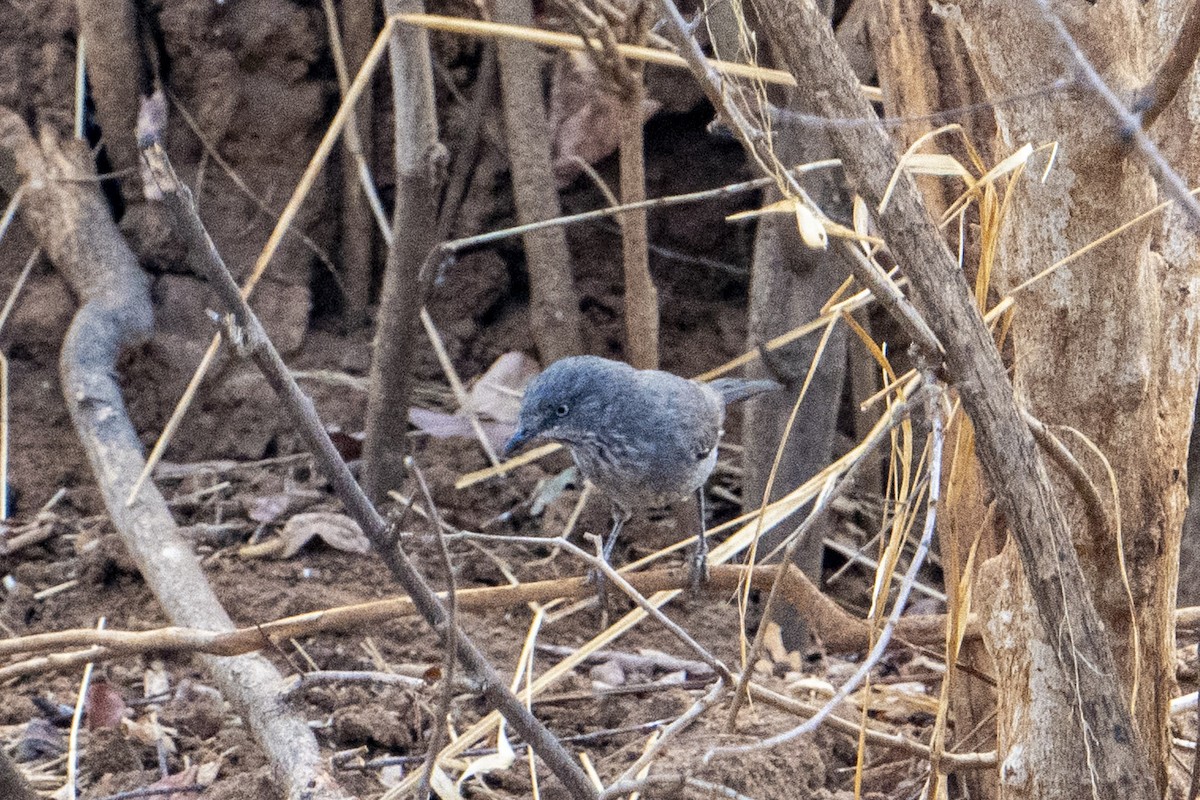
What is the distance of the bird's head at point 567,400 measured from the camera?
162 inches

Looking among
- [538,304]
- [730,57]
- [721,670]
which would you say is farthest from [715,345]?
[721,670]

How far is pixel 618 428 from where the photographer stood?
4.21 m

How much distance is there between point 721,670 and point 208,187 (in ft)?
13.8

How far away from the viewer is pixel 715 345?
5.94 meters

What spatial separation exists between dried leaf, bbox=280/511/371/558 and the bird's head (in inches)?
35.2

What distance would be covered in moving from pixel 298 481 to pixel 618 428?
169 centimetres

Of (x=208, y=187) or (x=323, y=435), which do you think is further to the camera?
(x=208, y=187)

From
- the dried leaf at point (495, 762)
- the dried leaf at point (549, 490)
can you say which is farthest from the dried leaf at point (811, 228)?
the dried leaf at point (549, 490)

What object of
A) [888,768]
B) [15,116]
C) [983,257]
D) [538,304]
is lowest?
[888,768]

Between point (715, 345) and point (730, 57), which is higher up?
point (730, 57)

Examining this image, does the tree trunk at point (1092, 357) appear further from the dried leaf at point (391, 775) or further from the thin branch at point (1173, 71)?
the dried leaf at point (391, 775)

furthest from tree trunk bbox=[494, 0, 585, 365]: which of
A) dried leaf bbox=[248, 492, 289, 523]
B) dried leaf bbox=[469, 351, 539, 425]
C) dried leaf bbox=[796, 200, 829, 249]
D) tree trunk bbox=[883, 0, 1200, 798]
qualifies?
dried leaf bbox=[796, 200, 829, 249]

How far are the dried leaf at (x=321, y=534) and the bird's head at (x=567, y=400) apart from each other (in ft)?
2.93

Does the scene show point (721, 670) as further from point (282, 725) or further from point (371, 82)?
point (371, 82)
